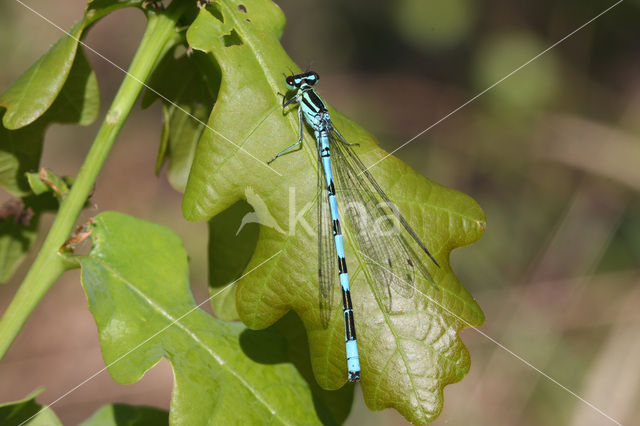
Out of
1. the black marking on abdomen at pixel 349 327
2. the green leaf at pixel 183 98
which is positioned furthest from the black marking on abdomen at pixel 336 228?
the green leaf at pixel 183 98

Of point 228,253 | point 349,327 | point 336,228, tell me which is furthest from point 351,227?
point 228,253

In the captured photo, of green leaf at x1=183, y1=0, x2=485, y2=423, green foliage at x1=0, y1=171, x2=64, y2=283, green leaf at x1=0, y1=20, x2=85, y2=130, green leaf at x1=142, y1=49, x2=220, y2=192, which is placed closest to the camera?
green leaf at x1=183, y1=0, x2=485, y2=423

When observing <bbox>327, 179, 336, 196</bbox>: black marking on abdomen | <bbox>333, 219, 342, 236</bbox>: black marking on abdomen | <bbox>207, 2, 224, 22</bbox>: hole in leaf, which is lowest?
<bbox>333, 219, 342, 236</bbox>: black marking on abdomen

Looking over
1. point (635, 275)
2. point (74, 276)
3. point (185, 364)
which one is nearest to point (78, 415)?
point (74, 276)

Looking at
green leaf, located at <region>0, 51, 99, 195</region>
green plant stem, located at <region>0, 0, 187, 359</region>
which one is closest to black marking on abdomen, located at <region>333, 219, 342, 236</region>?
green plant stem, located at <region>0, 0, 187, 359</region>

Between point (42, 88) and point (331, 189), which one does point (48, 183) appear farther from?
point (331, 189)

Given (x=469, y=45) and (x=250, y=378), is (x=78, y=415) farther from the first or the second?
(x=469, y=45)

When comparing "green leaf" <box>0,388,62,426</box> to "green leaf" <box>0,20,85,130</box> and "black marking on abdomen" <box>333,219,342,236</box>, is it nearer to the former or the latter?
"green leaf" <box>0,20,85,130</box>

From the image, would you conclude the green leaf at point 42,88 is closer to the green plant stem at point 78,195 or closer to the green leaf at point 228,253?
the green plant stem at point 78,195
